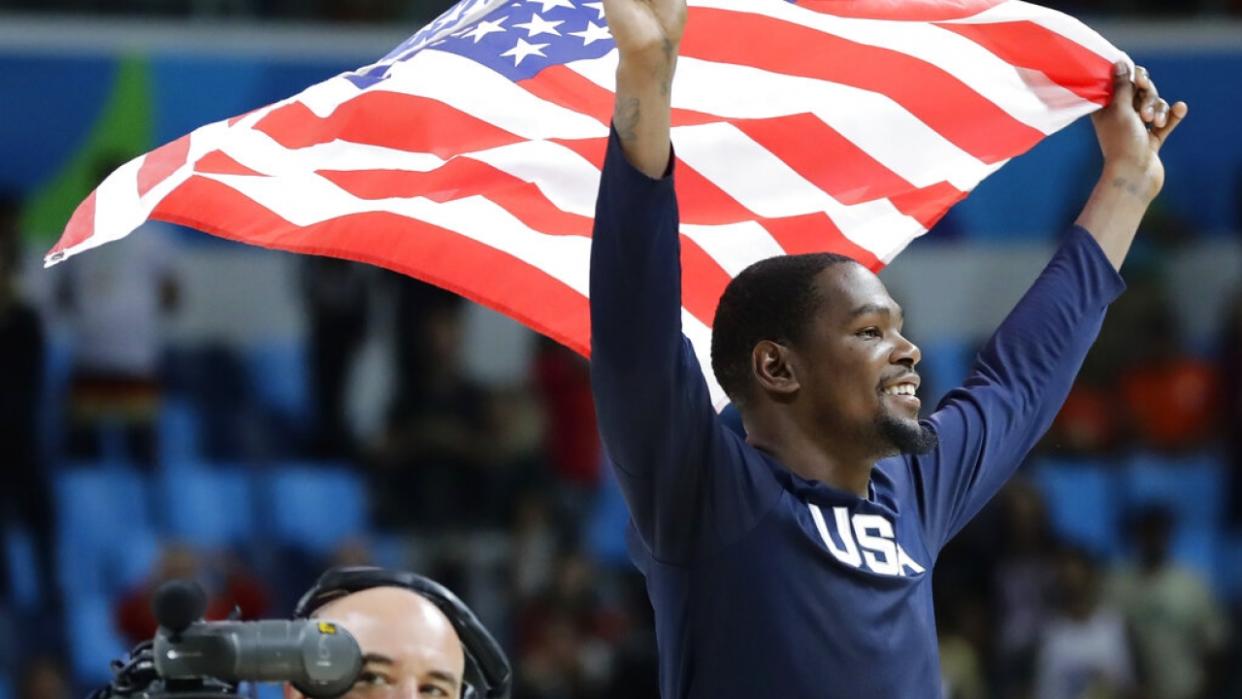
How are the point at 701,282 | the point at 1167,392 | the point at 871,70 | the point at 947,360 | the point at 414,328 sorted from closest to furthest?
the point at 701,282 < the point at 871,70 < the point at 414,328 < the point at 1167,392 < the point at 947,360

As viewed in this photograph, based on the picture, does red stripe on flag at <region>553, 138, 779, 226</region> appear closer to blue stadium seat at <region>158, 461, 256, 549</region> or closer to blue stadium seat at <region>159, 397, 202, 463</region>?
blue stadium seat at <region>158, 461, 256, 549</region>

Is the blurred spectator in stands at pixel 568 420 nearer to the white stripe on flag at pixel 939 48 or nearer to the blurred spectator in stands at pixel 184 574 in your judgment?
the blurred spectator in stands at pixel 184 574

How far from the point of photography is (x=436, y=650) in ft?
9.33

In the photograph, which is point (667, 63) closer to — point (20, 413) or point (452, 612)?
point (452, 612)

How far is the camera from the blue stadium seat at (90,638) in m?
9.60

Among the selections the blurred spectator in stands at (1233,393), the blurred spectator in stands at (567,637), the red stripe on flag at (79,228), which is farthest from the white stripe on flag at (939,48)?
the blurred spectator in stands at (1233,393)

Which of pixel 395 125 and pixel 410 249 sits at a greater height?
pixel 395 125

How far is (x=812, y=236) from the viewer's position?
386 cm

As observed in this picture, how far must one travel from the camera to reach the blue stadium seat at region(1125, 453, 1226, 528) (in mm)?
11172

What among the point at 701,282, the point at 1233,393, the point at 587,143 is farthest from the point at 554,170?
the point at 1233,393

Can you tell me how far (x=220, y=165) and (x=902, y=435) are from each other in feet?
3.99

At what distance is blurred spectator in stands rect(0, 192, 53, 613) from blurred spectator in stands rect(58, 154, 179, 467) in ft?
0.90

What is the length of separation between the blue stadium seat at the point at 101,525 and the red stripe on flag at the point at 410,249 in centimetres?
669

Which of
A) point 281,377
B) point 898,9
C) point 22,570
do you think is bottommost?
point 22,570
